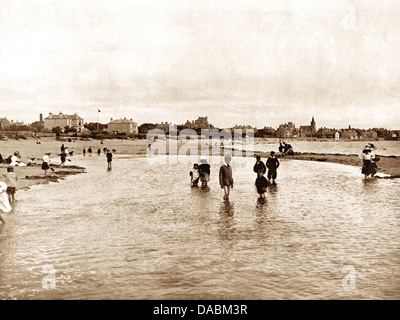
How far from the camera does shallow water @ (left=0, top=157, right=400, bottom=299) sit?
23.0ft

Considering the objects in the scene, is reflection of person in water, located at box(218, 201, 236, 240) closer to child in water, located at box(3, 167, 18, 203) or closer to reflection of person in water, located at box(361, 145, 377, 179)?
child in water, located at box(3, 167, 18, 203)

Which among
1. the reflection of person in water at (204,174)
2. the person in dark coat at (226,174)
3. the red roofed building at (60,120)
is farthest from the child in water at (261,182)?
the red roofed building at (60,120)

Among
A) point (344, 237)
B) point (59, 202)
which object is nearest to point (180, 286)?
point (344, 237)

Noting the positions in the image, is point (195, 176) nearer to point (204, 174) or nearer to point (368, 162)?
point (204, 174)

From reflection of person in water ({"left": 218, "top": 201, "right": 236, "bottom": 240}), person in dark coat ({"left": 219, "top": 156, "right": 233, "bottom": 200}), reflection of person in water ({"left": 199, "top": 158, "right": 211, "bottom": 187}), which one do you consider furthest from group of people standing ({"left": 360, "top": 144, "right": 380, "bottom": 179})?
reflection of person in water ({"left": 218, "top": 201, "right": 236, "bottom": 240})

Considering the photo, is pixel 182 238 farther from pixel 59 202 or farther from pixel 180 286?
pixel 59 202

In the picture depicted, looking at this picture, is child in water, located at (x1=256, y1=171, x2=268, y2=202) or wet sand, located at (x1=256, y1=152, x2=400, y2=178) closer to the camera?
child in water, located at (x1=256, y1=171, x2=268, y2=202)

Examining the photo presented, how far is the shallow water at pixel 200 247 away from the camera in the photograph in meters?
7.01

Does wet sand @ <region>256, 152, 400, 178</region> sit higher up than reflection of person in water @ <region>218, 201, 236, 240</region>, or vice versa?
wet sand @ <region>256, 152, 400, 178</region>

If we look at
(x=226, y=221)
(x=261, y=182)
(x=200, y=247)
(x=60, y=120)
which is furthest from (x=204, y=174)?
(x=60, y=120)

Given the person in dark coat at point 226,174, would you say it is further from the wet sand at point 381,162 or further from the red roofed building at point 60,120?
the red roofed building at point 60,120

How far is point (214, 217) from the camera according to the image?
13.5 m
